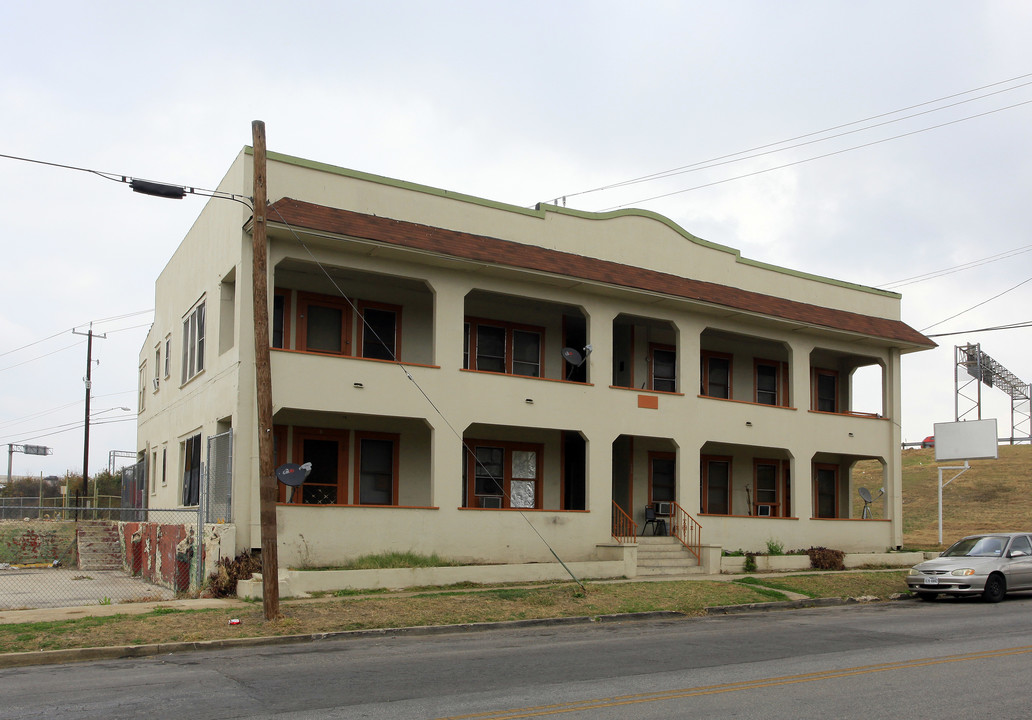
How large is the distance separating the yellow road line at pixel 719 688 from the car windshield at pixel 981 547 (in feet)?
29.6

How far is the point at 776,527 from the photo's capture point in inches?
1053

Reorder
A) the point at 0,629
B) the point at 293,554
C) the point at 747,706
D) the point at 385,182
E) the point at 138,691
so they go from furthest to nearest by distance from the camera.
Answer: the point at 385,182, the point at 293,554, the point at 0,629, the point at 138,691, the point at 747,706

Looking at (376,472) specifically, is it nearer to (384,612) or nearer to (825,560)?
(384,612)

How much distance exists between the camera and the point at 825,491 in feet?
105

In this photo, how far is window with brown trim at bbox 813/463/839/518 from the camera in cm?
3175

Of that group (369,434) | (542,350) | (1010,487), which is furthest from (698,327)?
(1010,487)

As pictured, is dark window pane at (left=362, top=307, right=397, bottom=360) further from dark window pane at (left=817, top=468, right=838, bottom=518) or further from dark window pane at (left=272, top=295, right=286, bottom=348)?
dark window pane at (left=817, top=468, right=838, bottom=518)

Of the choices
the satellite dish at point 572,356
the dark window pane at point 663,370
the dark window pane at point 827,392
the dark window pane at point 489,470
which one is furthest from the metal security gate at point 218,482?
the dark window pane at point 827,392

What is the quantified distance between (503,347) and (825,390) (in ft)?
41.6

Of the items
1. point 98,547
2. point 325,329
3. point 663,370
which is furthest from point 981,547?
point 98,547

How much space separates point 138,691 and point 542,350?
1679cm

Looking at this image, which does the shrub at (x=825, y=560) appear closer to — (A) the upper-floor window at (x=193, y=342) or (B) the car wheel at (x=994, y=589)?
(B) the car wheel at (x=994, y=589)

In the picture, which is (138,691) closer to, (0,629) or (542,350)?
(0,629)

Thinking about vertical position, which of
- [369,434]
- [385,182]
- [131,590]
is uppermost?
[385,182]
